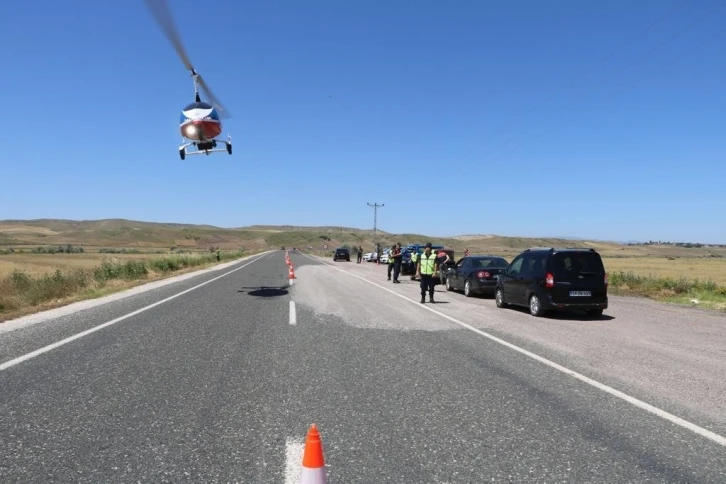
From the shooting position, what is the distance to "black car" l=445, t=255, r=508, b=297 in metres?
16.9

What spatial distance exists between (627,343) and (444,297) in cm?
852

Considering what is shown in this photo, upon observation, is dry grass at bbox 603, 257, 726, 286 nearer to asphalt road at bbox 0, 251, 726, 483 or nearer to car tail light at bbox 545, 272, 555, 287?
car tail light at bbox 545, 272, 555, 287

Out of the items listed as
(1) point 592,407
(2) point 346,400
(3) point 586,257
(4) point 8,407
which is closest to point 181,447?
(2) point 346,400

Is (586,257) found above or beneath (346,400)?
above

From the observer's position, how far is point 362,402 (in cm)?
513

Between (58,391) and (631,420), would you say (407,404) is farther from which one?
(58,391)

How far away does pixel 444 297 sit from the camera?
56.0ft

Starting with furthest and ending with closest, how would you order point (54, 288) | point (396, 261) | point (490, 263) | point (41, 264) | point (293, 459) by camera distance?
point (41, 264) < point (396, 261) < point (490, 263) < point (54, 288) < point (293, 459)

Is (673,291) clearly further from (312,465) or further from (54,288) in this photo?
(54,288)

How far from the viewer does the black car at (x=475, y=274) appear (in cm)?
1688

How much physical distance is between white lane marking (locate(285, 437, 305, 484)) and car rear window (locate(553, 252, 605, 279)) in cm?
956

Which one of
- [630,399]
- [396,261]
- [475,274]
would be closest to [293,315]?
[475,274]

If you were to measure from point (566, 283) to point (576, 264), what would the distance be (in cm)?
59

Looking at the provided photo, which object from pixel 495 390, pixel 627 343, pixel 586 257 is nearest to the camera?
pixel 495 390
